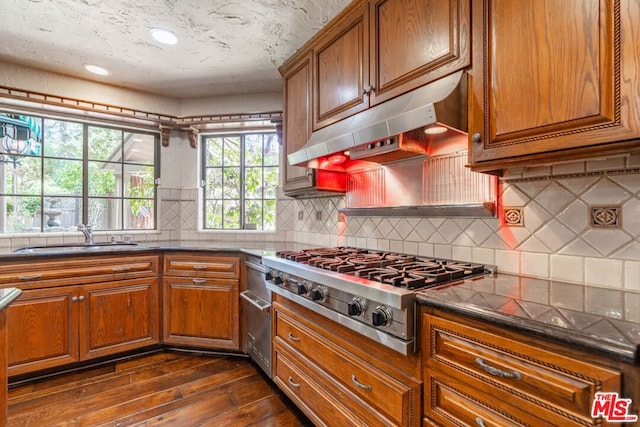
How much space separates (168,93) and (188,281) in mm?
1908

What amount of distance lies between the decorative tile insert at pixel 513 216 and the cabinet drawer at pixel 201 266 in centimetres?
184

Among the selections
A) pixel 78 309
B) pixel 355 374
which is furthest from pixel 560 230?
pixel 78 309

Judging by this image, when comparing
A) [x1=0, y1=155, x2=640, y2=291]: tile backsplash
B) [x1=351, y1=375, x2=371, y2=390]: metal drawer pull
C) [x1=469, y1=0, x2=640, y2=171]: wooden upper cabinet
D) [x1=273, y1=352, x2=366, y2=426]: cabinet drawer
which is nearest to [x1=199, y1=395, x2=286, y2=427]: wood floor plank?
[x1=273, y1=352, x2=366, y2=426]: cabinet drawer

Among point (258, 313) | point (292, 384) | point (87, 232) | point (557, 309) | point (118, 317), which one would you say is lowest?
point (292, 384)

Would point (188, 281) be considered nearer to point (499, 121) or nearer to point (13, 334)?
point (13, 334)

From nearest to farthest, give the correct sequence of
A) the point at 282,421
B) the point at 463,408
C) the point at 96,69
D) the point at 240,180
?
the point at 463,408, the point at 282,421, the point at 96,69, the point at 240,180

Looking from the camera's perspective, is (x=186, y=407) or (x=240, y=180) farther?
(x=240, y=180)

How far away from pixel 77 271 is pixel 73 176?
3.65 feet

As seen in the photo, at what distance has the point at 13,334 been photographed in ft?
6.81

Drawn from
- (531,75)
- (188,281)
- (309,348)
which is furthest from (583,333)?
(188,281)

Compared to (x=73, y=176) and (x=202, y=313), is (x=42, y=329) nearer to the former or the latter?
(x=202, y=313)

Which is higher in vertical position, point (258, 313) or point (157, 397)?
point (258, 313)

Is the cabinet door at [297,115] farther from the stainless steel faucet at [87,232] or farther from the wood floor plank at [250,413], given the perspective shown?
the stainless steel faucet at [87,232]

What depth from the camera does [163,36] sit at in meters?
2.15
